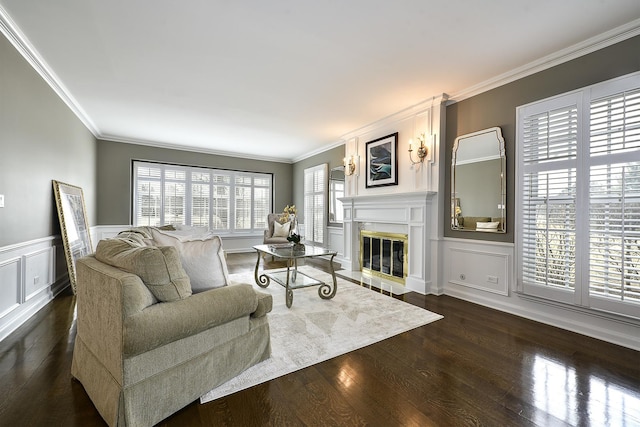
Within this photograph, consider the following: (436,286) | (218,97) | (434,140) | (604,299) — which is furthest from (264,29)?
(604,299)

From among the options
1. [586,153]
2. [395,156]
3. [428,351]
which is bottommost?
[428,351]

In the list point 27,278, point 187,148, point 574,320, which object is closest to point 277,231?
point 187,148

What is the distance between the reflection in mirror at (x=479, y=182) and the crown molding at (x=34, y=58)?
475 cm

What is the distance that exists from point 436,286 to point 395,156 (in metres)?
2.07

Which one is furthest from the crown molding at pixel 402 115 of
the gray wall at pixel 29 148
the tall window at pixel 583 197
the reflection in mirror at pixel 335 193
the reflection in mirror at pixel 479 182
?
the gray wall at pixel 29 148

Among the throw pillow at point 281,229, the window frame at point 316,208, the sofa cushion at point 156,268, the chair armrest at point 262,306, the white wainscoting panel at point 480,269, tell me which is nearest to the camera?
the sofa cushion at point 156,268

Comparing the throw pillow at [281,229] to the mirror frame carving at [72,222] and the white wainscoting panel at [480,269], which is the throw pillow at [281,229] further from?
the white wainscoting panel at [480,269]

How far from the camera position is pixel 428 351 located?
2.29 meters

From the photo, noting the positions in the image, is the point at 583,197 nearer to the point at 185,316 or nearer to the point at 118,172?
the point at 185,316

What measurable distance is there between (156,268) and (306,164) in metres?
6.21

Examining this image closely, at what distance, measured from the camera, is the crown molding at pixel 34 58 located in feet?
7.79

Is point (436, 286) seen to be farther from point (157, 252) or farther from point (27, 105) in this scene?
point (27, 105)

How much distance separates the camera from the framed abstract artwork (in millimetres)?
4492

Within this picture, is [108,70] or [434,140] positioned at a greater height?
[108,70]
